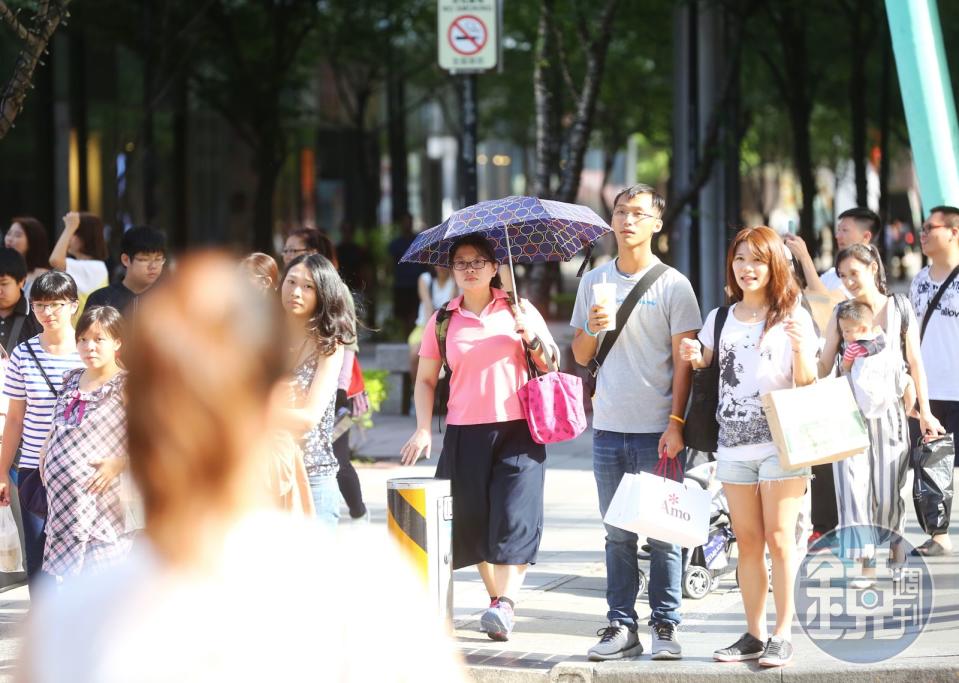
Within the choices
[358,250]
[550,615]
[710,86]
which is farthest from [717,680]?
[710,86]

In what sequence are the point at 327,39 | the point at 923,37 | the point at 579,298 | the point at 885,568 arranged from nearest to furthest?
the point at 579,298, the point at 885,568, the point at 923,37, the point at 327,39

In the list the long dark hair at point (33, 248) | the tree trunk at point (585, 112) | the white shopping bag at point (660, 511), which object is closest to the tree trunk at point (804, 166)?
the tree trunk at point (585, 112)

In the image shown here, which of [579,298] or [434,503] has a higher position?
[579,298]

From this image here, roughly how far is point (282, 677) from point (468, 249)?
4646 millimetres

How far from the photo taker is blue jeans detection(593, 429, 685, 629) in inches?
234

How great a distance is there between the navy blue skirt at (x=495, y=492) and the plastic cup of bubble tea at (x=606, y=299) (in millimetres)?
864

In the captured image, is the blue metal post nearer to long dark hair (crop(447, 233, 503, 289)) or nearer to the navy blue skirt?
long dark hair (crop(447, 233, 503, 289))

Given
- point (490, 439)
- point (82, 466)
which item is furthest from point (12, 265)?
point (490, 439)

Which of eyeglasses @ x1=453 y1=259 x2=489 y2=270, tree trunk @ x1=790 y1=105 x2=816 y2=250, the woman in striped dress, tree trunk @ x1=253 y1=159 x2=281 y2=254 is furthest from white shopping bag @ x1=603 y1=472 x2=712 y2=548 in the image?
tree trunk @ x1=790 y1=105 x2=816 y2=250

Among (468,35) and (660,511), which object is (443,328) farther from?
(468,35)

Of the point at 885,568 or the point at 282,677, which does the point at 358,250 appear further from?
the point at 282,677

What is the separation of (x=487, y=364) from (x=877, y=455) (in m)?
2.20

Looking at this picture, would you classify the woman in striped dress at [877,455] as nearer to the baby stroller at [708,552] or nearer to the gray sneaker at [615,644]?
the baby stroller at [708,552]

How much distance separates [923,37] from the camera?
353 inches
